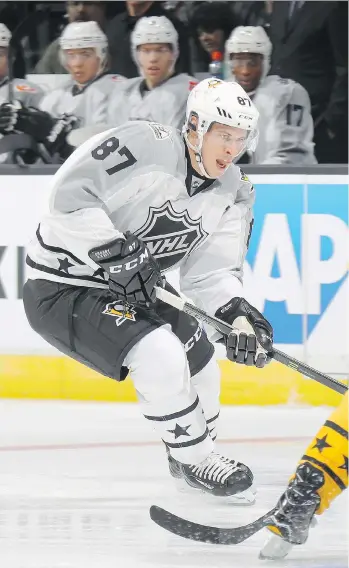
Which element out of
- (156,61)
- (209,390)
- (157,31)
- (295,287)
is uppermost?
(157,31)

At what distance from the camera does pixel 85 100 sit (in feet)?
16.6

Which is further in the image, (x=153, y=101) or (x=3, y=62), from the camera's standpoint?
(x=3, y=62)

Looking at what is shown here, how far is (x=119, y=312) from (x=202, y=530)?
2.12 feet

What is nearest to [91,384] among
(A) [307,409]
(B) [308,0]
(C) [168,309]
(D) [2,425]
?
(D) [2,425]

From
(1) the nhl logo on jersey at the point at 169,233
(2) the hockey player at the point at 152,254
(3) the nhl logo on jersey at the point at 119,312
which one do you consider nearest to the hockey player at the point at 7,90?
(2) the hockey player at the point at 152,254

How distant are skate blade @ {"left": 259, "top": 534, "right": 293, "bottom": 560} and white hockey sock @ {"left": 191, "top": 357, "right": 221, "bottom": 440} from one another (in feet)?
2.83

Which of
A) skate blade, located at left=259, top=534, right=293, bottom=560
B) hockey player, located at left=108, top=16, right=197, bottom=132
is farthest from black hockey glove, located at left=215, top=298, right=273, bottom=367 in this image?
hockey player, located at left=108, top=16, right=197, bottom=132

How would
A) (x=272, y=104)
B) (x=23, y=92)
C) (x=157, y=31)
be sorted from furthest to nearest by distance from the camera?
1. (x=23, y=92)
2. (x=157, y=31)
3. (x=272, y=104)

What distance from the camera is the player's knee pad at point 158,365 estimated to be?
307 cm

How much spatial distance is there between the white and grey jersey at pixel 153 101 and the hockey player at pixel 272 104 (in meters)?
0.24

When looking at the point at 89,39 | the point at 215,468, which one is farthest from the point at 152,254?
the point at 89,39

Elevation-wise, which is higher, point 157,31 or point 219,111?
point 219,111

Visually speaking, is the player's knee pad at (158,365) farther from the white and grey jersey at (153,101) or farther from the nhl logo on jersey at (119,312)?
the white and grey jersey at (153,101)

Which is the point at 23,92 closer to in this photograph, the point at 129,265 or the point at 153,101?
the point at 153,101
